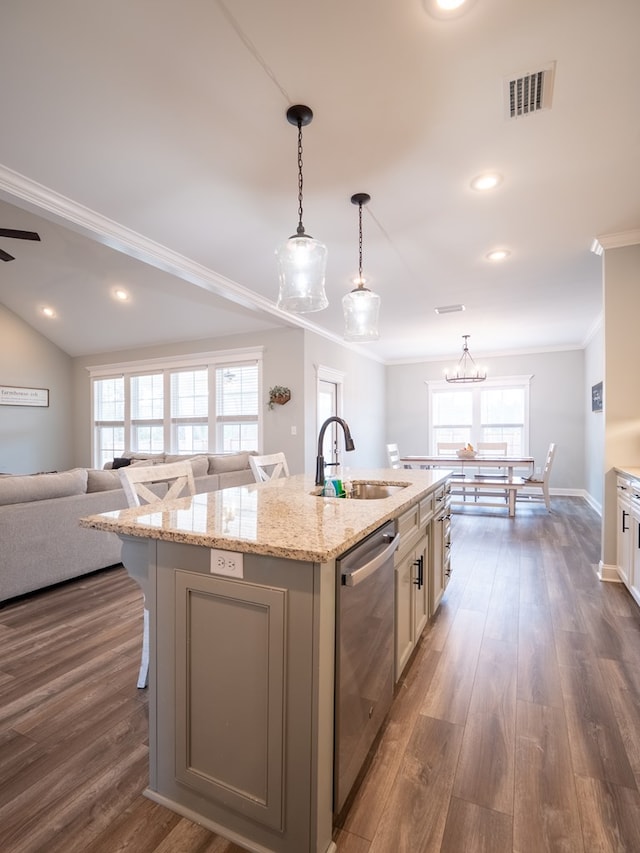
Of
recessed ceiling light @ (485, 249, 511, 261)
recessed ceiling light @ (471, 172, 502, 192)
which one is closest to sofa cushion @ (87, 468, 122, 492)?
Result: recessed ceiling light @ (471, 172, 502, 192)

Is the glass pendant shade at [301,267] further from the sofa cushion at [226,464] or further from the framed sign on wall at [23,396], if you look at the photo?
the framed sign on wall at [23,396]

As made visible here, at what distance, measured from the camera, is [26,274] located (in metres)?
6.54

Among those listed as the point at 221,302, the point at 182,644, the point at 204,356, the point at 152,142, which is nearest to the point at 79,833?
the point at 182,644

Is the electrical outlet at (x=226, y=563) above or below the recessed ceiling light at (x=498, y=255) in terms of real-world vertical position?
below

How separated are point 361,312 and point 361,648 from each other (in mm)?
2031

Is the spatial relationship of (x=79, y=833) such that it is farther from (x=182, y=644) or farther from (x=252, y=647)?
(x=252, y=647)

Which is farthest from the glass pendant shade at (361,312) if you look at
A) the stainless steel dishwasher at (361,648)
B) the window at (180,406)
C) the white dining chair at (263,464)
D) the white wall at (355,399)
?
the window at (180,406)

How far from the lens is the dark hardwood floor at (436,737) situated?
134 centimetres

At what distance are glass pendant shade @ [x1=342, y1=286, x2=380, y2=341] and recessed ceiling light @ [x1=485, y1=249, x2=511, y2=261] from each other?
5.70 ft

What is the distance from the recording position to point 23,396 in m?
7.92

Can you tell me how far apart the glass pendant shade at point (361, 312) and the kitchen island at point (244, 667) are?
1.60 m

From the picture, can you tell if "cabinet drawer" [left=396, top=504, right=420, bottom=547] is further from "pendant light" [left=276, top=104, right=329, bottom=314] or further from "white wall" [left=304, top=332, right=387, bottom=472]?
"white wall" [left=304, top=332, right=387, bottom=472]

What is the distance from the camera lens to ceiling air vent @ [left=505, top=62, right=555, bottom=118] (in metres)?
1.92

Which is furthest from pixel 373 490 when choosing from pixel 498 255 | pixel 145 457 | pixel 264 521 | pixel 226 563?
pixel 145 457
